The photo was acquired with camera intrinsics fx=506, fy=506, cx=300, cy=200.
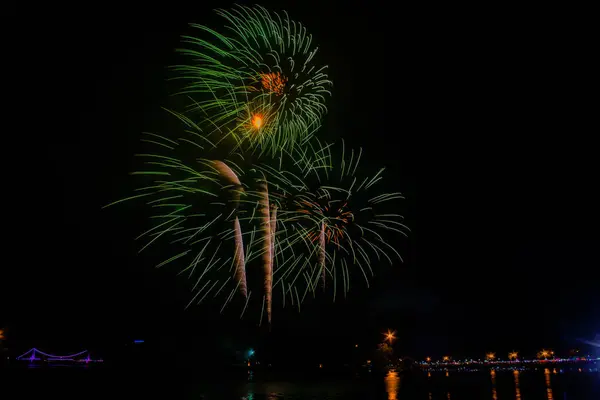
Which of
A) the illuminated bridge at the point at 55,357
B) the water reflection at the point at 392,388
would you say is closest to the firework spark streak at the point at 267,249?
the water reflection at the point at 392,388

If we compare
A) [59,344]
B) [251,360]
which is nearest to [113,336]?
[59,344]

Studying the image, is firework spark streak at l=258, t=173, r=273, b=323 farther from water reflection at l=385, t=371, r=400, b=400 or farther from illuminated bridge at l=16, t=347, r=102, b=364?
illuminated bridge at l=16, t=347, r=102, b=364

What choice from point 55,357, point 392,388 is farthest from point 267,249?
point 55,357

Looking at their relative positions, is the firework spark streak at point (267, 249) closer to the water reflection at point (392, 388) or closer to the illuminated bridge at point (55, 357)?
the water reflection at point (392, 388)

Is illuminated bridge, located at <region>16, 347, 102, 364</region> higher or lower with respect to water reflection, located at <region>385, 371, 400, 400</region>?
higher

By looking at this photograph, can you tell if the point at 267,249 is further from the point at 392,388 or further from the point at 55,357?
the point at 55,357

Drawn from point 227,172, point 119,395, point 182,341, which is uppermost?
point 227,172

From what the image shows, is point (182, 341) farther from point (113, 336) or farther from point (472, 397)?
point (472, 397)

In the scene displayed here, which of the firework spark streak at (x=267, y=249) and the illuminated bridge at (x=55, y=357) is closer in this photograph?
the firework spark streak at (x=267, y=249)

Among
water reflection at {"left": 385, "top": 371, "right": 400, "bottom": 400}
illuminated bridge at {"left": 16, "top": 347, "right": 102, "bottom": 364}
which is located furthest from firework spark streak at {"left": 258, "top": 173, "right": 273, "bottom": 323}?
illuminated bridge at {"left": 16, "top": 347, "right": 102, "bottom": 364}

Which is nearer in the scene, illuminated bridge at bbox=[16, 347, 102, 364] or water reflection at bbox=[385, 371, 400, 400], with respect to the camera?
water reflection at bbox=[385, 371, 400, 400]

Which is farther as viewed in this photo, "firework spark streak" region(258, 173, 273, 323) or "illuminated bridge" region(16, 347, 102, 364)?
"illuminated bridge" region(16, 347, 102, 364)
